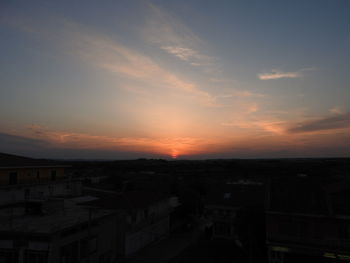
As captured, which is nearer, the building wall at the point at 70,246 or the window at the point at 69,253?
the building wall at the point at 70,246

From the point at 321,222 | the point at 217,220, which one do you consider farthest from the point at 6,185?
the point at 321,222

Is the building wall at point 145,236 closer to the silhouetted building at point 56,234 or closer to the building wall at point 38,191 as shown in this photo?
the silhouetted building at point 56,234

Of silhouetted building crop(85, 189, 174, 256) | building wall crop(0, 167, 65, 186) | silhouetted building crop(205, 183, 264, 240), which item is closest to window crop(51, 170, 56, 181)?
building wall crop(0, 167, 65, 186)

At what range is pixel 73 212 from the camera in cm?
2311

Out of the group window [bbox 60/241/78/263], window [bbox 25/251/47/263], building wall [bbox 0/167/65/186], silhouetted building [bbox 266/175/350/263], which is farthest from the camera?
building wall [bbox 0/167/65/186]

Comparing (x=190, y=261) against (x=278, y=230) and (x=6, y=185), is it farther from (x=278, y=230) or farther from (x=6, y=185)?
(x=6, y=185)

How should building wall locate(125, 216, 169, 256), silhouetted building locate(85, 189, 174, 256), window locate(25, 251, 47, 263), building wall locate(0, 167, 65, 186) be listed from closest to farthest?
window locate(25, 251, 47, 263) → silhouetted building locate(85, 189, 174, 256) → building wall locate(125, 216, 169, 256) → building wall locate(0, 167, 65, 186)

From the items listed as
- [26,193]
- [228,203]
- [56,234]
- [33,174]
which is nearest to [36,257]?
[56,234]

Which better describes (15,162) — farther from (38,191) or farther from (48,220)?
(48,220)

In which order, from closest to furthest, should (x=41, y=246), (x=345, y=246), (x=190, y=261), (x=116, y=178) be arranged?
(x=41, y=246) → (x=345, y=246) → (x=190, y=261) → (x=116, y=178)

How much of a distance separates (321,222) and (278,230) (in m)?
3.56

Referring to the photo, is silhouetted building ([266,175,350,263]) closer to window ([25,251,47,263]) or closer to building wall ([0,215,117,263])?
building wall ([0,215,117,263])

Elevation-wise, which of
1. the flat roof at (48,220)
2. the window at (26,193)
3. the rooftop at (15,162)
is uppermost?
the rooftop at (15,162)

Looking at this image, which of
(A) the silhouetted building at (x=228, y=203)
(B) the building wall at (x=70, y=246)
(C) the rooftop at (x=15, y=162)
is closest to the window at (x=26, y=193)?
(C) the rooftop at (x=15, y=162)
